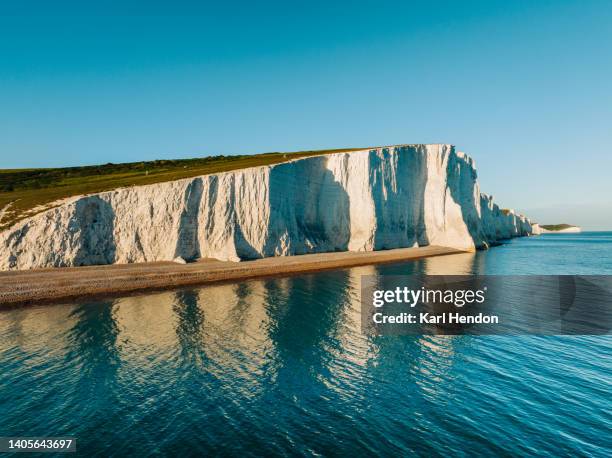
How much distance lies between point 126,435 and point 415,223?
213ft

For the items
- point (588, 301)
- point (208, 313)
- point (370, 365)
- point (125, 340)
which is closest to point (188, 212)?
point (208, 313)

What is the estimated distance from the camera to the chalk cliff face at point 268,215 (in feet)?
130

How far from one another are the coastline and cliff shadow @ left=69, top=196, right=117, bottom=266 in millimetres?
2291

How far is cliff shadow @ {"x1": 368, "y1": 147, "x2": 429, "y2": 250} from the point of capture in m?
62.2

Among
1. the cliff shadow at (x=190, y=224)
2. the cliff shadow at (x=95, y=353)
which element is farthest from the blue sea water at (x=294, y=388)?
the cliff shadow at (x=190, y=224)

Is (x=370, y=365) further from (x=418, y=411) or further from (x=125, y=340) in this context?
(x=125, y=340)

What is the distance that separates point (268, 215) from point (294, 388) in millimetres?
35724

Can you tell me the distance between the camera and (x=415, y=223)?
6962cm

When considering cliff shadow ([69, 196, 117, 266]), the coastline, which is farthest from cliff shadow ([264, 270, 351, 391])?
cliff shadow ([69, 196, 117, 266])
